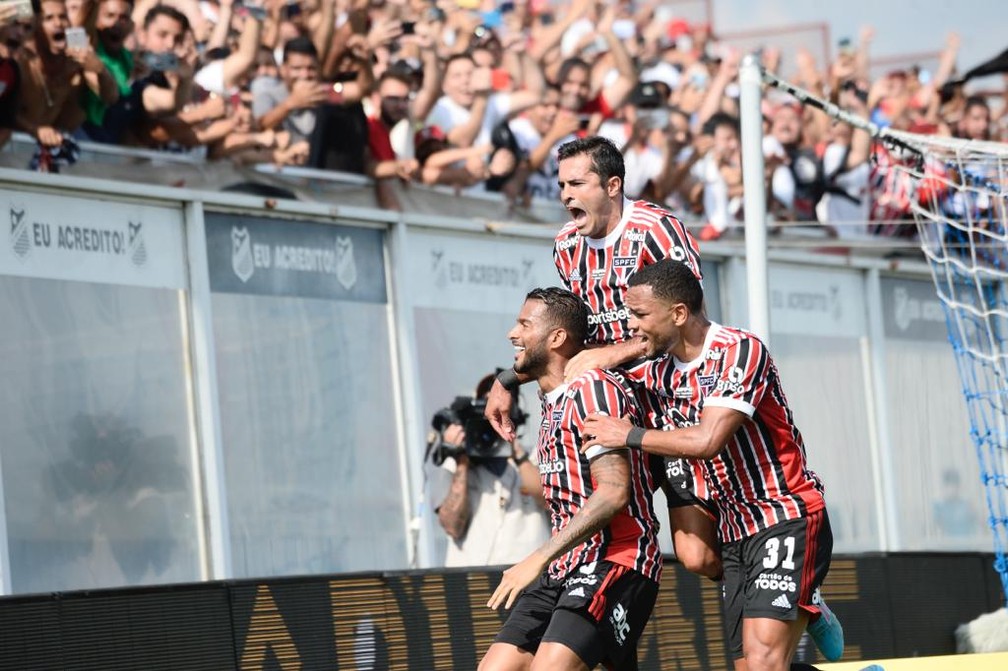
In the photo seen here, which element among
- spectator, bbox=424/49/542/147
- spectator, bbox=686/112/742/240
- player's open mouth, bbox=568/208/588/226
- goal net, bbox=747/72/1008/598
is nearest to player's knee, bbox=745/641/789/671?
player's open mouth, bbox=568/208/588/226

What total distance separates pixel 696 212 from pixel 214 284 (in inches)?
Answer: 192

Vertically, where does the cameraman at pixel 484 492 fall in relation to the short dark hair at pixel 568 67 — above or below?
below

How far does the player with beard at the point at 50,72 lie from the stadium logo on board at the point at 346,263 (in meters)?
2.19

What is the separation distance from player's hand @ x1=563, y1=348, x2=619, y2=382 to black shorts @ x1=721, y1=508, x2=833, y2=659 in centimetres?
92

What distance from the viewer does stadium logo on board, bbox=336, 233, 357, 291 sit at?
11.9 meters

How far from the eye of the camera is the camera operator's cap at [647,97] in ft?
49.8

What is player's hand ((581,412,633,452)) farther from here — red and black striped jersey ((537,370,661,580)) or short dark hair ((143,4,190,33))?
short dark hair ((143,4,190,33))

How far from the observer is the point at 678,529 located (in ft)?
24.5

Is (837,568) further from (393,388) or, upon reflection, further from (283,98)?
(283,98)

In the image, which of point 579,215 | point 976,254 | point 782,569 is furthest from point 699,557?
point 976,254

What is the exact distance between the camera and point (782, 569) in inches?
277

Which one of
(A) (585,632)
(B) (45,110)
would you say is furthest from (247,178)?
(A) (585,632)

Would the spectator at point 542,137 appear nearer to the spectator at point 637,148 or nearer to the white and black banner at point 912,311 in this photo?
the spectator at point 637,148

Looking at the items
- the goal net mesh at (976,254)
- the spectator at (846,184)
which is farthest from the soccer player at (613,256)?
the spectator at (846,184)
